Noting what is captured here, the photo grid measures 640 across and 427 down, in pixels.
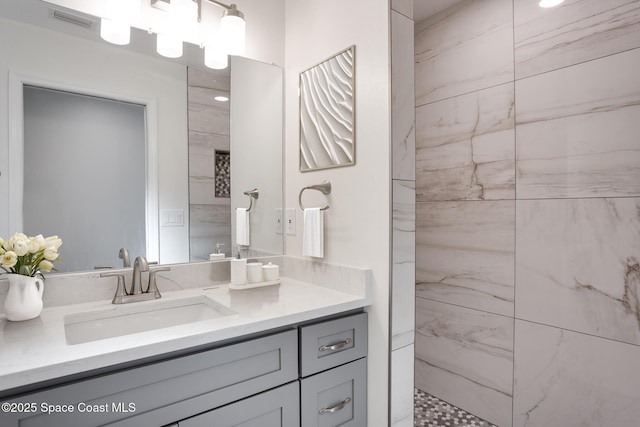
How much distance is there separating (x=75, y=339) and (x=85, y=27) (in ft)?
3.76

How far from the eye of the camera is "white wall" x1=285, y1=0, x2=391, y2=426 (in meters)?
1.33

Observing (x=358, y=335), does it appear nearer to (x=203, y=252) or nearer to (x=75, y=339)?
(x=203, y=252)

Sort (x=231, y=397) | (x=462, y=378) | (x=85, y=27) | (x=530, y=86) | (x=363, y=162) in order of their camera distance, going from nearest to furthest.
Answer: (x=231, y=397) < (x=85, y=27) < (x=363, y=162) < (x=530, y=86) < (x=462, y=378)

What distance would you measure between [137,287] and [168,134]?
0.66 meters

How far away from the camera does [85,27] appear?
1.30 metres

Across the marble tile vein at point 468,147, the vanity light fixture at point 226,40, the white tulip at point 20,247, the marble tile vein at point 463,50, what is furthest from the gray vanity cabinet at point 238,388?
the marble tile vein at point 463,50

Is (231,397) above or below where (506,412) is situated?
above

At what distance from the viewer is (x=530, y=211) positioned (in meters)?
1.77

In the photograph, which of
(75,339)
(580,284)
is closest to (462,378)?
(580,284)

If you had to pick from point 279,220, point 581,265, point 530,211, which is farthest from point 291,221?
point 581,265

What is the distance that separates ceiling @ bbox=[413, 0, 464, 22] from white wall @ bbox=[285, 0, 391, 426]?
811 millimetres

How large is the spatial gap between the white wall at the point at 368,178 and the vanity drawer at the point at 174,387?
1.29 ft

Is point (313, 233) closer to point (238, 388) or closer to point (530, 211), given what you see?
point (238, 388)

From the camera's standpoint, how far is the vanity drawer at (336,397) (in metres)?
1.19
